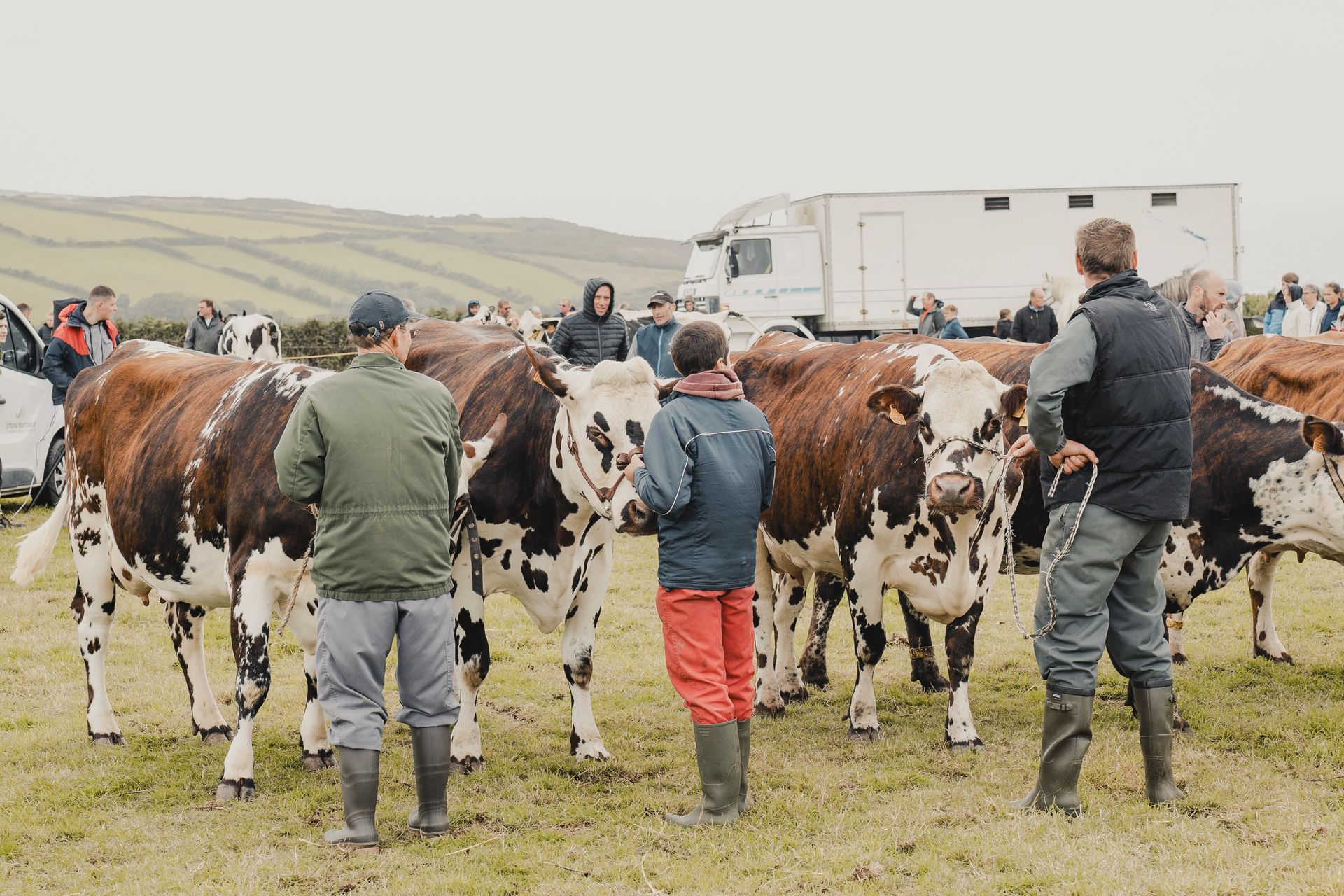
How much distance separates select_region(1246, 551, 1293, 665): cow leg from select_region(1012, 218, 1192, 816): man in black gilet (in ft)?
11.4

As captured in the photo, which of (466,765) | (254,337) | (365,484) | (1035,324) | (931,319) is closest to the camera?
(365,484)

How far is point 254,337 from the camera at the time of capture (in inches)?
352

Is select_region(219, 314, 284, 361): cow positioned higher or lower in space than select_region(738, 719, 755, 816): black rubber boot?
higher

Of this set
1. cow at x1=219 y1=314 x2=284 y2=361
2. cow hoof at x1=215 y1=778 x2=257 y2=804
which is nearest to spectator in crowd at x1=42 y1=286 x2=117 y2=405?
cow at x1=219 y1=314 x2=284 y2=361

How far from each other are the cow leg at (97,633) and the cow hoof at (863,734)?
3.74 metres

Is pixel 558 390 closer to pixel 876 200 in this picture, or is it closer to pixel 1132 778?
pixel 1132 778

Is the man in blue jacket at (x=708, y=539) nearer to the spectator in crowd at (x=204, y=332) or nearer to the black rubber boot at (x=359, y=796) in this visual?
the black rubber boot at (x=359, y=796)

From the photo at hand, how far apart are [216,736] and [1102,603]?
442cm

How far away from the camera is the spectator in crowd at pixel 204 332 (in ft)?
51.5

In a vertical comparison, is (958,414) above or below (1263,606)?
above

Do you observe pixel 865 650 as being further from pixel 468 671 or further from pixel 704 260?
pixel 704 260

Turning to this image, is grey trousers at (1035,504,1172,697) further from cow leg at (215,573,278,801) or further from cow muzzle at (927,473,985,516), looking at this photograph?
cow leg at (215,573,278,801)

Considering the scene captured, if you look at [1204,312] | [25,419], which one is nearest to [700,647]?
[1204,312]

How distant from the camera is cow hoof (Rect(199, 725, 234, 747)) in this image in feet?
20.9
